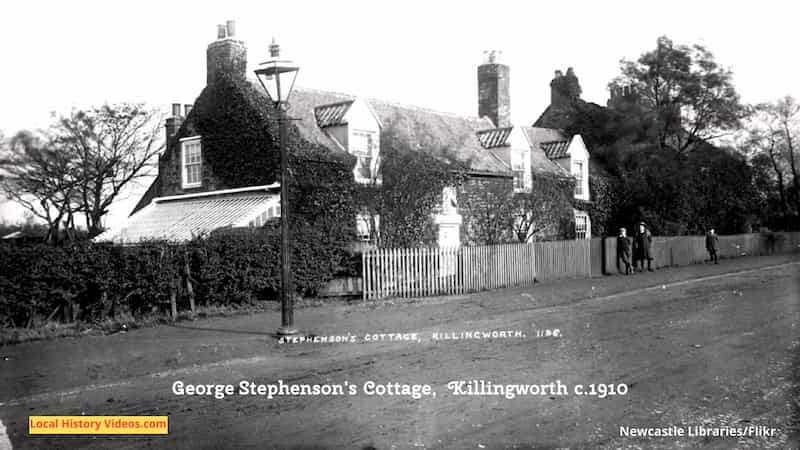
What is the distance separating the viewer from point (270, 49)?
36.2ft

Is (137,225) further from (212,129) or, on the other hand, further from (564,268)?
(564,268)

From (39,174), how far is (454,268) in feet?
75.7

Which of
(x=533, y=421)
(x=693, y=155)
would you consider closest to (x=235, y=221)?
(x=533, y=421)

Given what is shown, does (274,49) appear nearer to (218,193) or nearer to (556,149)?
(218,193)

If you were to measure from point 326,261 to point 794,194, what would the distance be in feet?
123

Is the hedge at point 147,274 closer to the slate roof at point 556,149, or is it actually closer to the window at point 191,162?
the window at point 191,162

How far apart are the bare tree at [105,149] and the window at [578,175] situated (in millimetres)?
22058

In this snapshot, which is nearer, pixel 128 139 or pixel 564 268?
pixel 564 268

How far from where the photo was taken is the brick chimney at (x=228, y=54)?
2247 cm

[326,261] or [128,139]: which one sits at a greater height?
[128,139]

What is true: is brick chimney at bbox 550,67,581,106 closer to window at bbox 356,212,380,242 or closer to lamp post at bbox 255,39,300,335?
window at bbox 356,212,380,242

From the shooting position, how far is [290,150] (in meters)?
20.6

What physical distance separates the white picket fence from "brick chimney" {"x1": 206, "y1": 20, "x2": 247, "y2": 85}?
878cm
